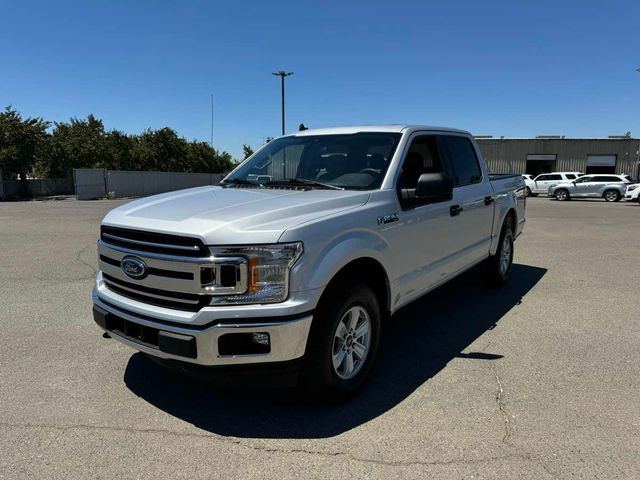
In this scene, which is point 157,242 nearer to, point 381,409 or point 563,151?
point 381,409

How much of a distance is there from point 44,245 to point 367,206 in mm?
9112

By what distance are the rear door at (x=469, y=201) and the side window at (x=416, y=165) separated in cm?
27

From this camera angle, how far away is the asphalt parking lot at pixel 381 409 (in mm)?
2764

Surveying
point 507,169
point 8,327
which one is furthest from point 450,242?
point 507,169

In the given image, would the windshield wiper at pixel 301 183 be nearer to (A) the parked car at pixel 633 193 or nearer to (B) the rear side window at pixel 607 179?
(A) the parked car at pixel 633 193

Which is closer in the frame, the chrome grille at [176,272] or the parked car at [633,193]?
the chrome grille at [176,272]

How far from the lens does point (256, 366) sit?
290 cm

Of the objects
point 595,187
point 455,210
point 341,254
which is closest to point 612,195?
point 595,187

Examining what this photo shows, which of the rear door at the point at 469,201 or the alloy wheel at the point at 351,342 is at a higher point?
the rear door at the point at 469,201

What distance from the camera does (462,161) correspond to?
5422 millimetres

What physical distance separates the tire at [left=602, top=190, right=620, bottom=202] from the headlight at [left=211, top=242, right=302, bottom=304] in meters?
32.0

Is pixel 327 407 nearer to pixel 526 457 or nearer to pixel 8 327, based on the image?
pixel 526 457

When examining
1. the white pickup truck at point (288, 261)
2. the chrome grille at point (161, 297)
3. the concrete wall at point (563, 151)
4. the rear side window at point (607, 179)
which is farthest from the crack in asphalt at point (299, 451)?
the concrete wall at point (563, 151)

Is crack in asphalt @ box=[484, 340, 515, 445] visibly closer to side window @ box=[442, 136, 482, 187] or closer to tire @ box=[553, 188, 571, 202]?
side window @ box=[442, 136, 482, 187]
